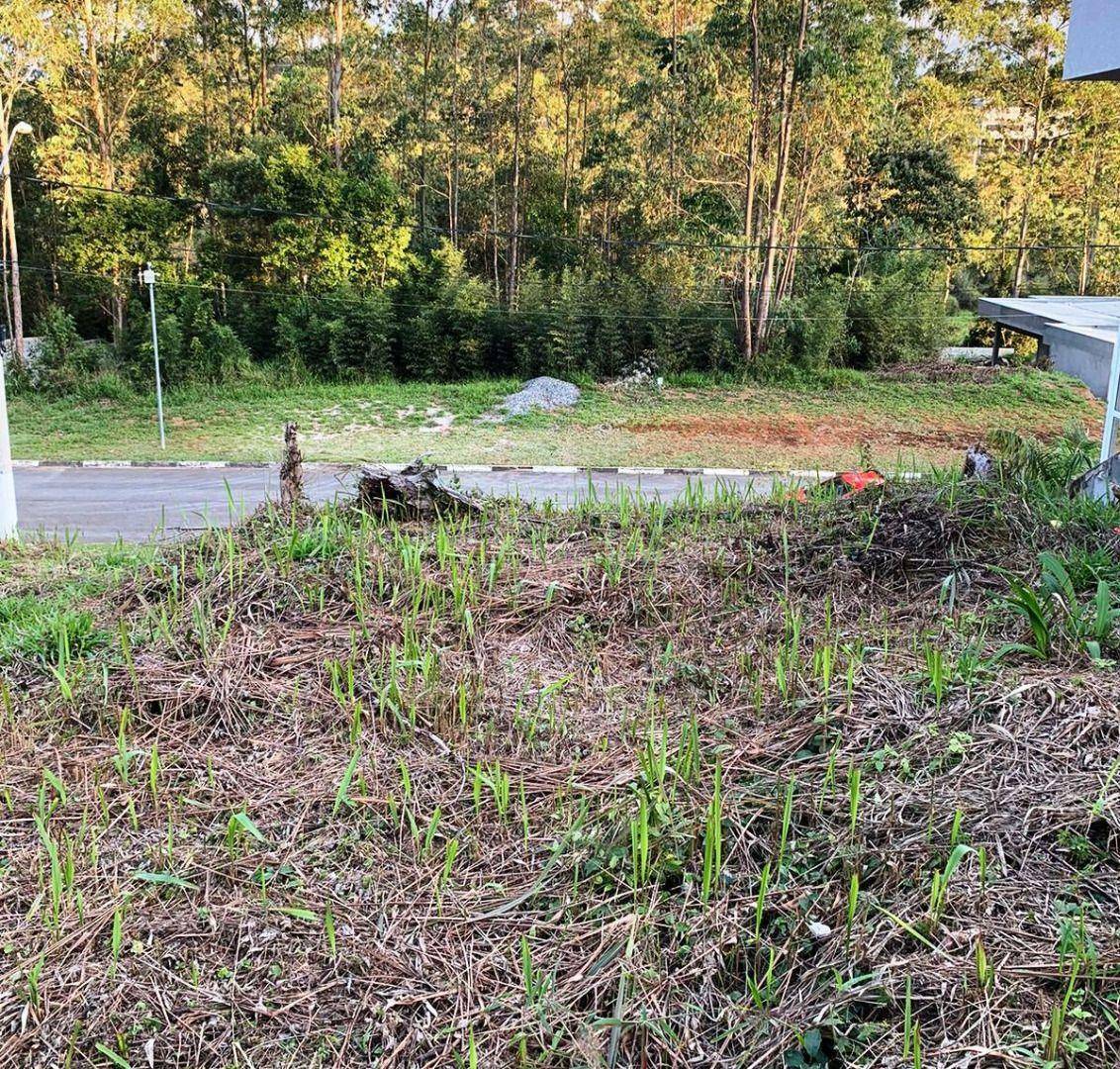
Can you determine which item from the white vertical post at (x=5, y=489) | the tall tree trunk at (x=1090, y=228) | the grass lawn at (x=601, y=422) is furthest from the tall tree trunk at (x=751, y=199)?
the white vertical post at (x=5, y=489)

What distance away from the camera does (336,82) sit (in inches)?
739

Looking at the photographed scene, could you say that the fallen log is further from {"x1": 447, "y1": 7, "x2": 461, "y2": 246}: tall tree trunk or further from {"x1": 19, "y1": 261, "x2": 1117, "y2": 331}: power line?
{"x1": 447, "y1": 7, "x2": 461, "y2": 246}: tall tree trunk

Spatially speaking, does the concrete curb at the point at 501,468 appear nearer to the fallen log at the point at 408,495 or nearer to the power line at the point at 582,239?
the power line at the point at 582,239

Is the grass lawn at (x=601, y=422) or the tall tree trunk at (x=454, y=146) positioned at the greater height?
the tall tree trunk at (x=454, y=146)

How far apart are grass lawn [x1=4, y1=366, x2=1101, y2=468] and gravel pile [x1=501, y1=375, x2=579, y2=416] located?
9.8 inches

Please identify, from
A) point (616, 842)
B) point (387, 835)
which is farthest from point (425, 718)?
point (616, 842)

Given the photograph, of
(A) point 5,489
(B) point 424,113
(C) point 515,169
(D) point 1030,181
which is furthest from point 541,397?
(D) point 1030,181

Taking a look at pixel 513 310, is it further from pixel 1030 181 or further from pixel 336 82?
pixel 1030 181

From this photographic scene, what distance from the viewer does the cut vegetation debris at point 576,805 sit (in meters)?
1.50

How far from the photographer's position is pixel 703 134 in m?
17.6

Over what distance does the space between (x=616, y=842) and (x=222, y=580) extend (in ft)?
5.10

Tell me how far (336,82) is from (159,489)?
10.7m

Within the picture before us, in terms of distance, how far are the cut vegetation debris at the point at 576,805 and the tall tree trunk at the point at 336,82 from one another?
1740 cm

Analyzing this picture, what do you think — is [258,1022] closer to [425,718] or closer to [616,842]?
[616,842]
